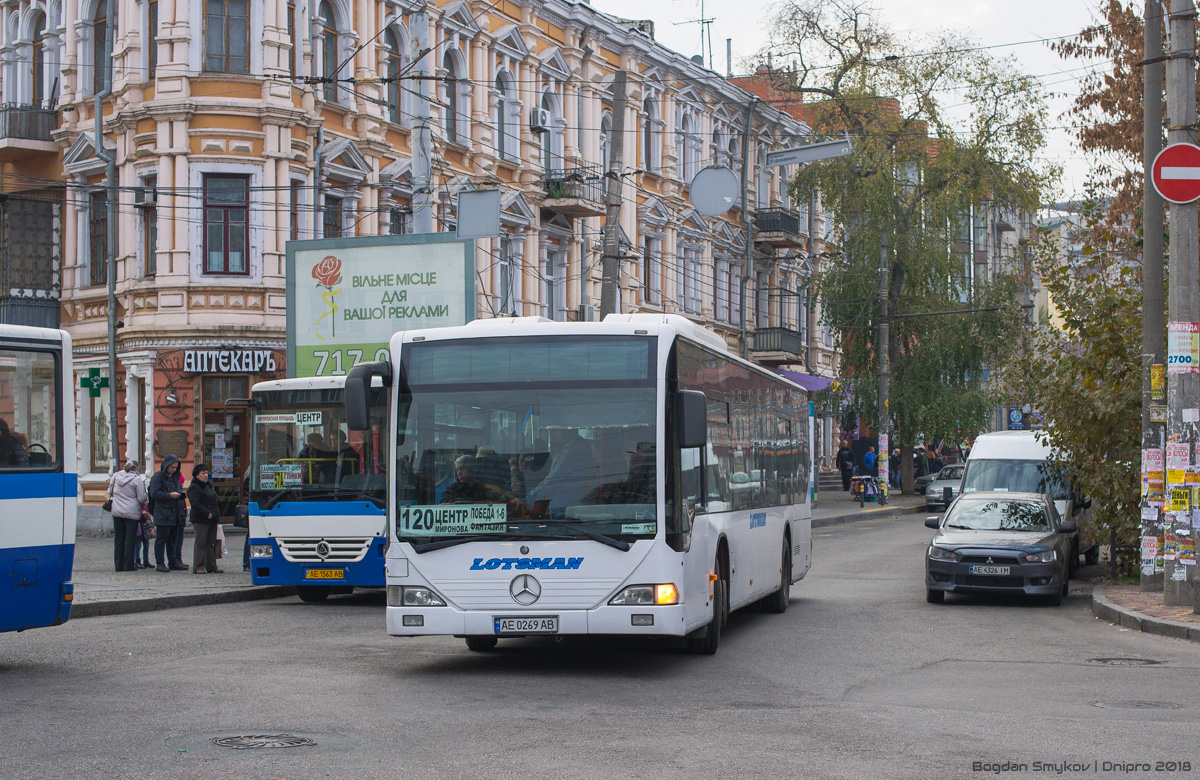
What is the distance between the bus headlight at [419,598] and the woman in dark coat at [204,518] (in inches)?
416

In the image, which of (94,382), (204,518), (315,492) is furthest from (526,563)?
(94,382)

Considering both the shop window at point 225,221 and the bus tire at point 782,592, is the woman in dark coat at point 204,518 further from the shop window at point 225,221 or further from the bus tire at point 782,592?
the shop window at point 225,221

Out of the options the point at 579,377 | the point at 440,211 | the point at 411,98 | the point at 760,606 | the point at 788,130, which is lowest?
the point at 760,606

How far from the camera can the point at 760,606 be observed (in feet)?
54.9

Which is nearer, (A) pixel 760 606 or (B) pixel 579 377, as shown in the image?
(B) pixel 579 377

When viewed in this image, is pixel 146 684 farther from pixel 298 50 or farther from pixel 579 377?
pixel 298 50

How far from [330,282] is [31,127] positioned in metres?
14.1

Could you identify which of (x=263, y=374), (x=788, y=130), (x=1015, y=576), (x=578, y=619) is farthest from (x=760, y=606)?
(x=788, y=130)

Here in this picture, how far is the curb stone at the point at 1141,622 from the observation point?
1402 cm

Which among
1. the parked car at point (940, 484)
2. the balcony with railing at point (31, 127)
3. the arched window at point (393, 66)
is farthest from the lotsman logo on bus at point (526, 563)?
the parked car at point (940, 484)

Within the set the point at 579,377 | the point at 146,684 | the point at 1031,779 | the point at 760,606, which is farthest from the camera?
the point at 760,606

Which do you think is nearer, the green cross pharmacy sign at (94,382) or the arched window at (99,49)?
the green cross pharmacy sign at (94,382)

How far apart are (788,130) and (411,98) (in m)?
24.3

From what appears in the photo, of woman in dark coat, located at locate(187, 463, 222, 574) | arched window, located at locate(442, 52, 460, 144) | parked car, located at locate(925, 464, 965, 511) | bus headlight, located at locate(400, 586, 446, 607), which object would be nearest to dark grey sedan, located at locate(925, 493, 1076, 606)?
bus headlight, located at locate(400, 586, 446, 607)
